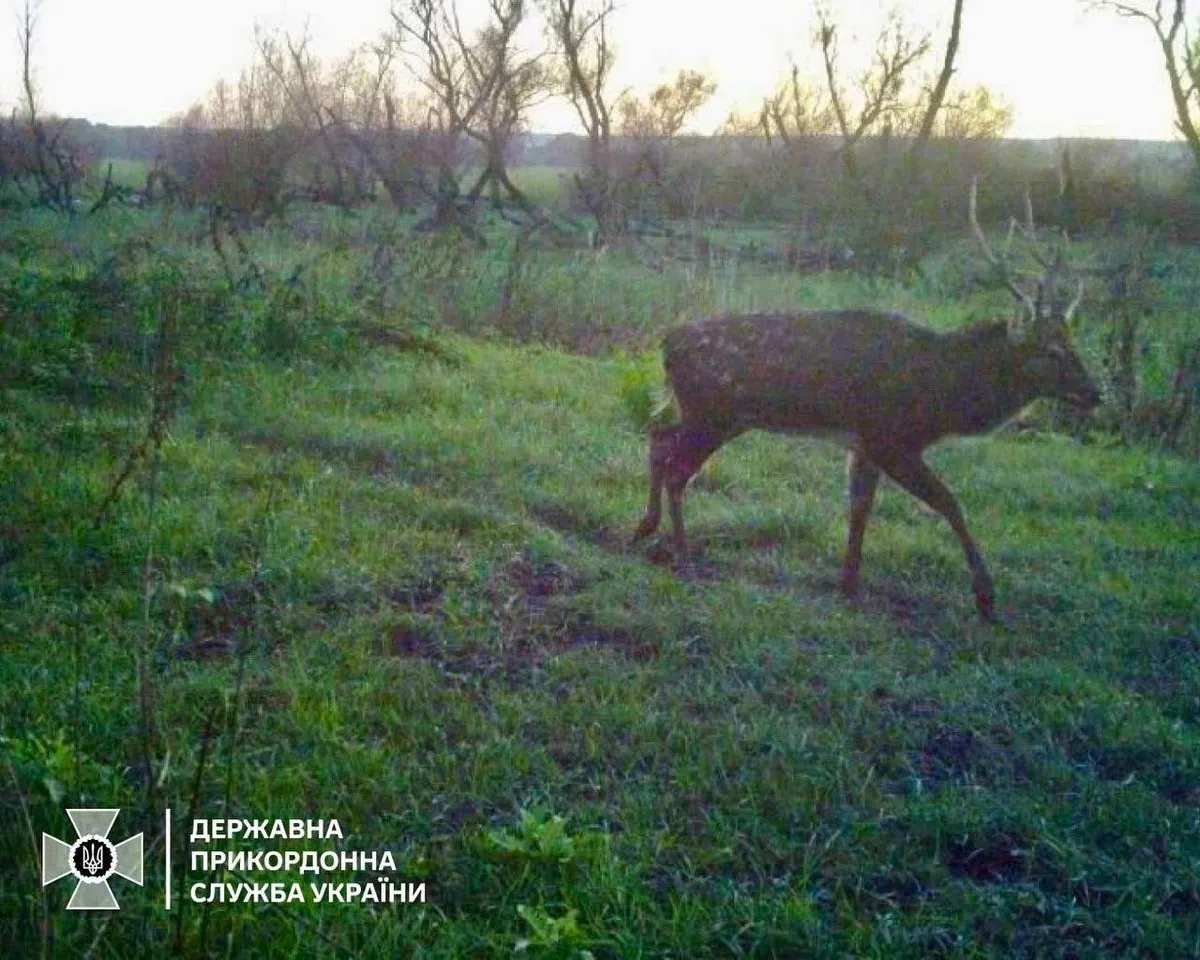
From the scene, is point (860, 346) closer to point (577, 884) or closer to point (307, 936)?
point (577, 884)

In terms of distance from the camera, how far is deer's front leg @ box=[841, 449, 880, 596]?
741 centimetres

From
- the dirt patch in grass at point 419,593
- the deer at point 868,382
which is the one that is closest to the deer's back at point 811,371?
the deer at point 868,382

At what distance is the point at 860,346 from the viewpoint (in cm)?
781

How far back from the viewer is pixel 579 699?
5.54 meters

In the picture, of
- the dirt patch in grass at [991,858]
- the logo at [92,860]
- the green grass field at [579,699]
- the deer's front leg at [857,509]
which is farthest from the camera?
the deer's front leg at [857,509]

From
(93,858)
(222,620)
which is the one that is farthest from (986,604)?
(93,858)

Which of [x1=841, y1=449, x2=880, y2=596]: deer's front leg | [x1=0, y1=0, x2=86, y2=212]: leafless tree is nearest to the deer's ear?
[x1=841, y1=449, x2=880, y2=596]: deer's front leg

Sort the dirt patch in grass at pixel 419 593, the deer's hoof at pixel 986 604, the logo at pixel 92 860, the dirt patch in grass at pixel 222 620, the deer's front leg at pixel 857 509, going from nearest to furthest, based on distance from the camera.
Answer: the logo at pixel 92 860
the dirt patch in grass at pixel 222 620
the dirt patch in grass at pixel 419 593
the deer's hoof at pixel 986 604
the deer's front leg at pixel 857 509

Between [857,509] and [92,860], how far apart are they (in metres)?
4.80

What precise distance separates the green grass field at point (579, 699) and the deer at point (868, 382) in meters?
0.57

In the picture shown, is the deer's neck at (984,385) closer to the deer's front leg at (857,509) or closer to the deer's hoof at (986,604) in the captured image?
the deer's front leg at (857,509)

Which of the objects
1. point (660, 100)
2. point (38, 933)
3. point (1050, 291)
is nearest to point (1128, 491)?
point (1050, 291)

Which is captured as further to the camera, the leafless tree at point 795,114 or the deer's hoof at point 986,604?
the leafless tree at point 795,114

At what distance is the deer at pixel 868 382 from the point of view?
7695mm
